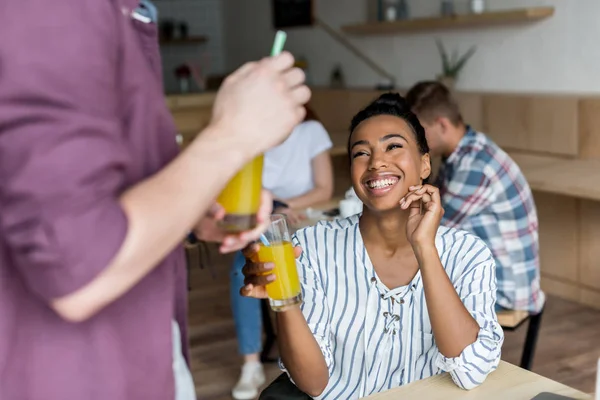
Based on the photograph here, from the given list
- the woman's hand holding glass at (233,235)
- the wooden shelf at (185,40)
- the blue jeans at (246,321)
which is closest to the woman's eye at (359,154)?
the woman's hand holding glass at (233,235)

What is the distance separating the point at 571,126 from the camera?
457 centimetres

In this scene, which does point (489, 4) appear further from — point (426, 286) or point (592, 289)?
point (426, 286)

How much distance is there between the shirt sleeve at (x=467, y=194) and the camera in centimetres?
295

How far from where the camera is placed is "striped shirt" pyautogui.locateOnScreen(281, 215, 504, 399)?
1781 mm

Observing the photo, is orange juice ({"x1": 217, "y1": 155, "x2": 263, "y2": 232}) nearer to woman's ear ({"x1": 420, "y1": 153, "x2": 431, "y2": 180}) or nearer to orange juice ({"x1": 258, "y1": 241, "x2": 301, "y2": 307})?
orange juice ({"x1": 258, "y1": 241, "x2": 301, "y2": 307})

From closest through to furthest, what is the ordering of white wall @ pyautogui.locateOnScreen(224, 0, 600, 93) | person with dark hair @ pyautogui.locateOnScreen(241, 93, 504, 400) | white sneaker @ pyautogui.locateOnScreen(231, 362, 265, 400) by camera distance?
1. person with dark hair @ pyautogui.locateOnScreen(241, 93, 504, 400)
2. white sneaker @ pyautogui.locateOnScreen(231, 362, 265, 400)
3. white wall @ pyautogui.locateOnScreen(224, 0, 600, 93)

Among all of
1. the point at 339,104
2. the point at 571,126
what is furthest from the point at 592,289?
the point at 339,104

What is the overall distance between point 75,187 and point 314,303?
3.86 feet

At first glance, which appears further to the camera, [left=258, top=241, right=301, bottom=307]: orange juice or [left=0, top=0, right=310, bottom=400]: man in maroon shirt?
[left=258, top=241, right=301, bottom=307]: orange juice

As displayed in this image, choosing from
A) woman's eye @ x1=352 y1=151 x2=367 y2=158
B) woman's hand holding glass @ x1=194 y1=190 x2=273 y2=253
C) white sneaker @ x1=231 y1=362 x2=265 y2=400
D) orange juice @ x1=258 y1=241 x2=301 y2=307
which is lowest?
white sneaker @ x1=231 y1=362 x2=265 y2=400

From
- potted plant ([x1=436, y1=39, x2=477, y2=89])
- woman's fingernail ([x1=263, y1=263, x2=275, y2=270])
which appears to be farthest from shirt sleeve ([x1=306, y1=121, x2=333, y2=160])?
woman's fingernail ([x1=263, y1=263, x2=275, y2=270])

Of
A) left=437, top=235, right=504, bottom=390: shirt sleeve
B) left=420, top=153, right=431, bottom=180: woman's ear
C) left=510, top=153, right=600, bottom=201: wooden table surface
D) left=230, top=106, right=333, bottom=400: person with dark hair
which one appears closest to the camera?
left=437, top=235, right=504, bottom=390: shirt sleeve

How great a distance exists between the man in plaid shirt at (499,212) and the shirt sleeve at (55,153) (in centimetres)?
232

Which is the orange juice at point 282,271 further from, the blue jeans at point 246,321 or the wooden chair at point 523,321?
the blue jeans at point 246,321
